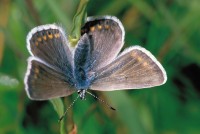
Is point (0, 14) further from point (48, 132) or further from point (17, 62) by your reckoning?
point (48, 132)

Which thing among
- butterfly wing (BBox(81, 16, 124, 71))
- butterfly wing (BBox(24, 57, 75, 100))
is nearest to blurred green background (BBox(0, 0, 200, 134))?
butterfly wing (BBox(81, 16, 124, 71))

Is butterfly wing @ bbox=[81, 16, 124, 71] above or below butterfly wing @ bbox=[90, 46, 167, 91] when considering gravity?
above

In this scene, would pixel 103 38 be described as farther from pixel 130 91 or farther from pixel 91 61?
pixel 130 91

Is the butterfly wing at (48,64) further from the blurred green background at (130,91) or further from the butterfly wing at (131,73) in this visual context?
the blurred green background at (130,91)

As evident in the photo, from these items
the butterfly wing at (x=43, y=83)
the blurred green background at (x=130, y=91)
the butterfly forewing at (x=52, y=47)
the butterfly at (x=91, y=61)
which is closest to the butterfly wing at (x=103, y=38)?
the butterfly at (x=91, y=61)

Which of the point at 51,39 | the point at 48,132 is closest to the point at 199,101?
the point at 48,132

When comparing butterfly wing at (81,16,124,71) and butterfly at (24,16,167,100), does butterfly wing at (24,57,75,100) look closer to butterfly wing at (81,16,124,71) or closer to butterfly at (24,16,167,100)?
butterfly at (24,16,167,100)

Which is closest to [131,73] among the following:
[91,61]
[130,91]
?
[91,61]
